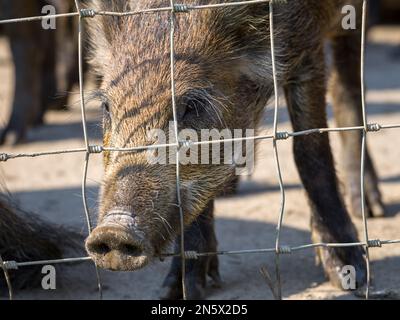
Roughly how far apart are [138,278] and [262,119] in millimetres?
988

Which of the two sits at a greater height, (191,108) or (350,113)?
(191,108)

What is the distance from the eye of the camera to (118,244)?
9.70 feet

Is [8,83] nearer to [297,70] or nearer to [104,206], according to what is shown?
[297,70]

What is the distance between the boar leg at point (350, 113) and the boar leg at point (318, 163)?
3.33 feet

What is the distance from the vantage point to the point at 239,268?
14.0ft

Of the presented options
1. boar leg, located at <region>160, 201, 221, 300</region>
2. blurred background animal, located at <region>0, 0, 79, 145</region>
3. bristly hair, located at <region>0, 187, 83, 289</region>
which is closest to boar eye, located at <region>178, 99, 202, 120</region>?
boar leg, located at <region>160, 201, 221, 300</region>

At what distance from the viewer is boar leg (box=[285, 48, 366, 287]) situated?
4117 mm

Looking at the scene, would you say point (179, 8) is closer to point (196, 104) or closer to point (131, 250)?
point (196, 104)

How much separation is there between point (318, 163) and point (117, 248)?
1.48 meters

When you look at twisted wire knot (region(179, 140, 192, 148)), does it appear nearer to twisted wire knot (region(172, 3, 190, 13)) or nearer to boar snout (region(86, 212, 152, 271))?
boar snout (region(86, 212, 152, 271))

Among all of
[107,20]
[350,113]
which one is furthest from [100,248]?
[350,113]

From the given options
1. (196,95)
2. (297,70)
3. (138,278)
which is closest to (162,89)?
(196,95)

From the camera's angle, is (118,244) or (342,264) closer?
(118,244)

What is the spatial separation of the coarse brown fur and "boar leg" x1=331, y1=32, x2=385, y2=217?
74 centimetres
